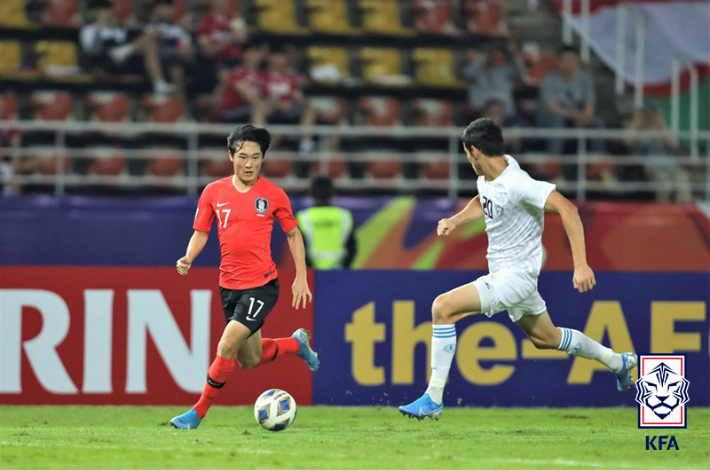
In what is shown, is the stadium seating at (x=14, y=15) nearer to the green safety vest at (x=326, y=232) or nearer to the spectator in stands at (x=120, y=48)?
the spectator in stands at (x=120, y=48)

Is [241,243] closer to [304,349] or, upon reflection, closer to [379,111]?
[304,349]

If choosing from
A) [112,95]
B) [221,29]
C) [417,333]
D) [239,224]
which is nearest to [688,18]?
[221,29]

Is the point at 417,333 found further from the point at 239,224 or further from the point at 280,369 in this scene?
the point at 239,224

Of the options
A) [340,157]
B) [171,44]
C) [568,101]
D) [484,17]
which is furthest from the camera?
[484,17]

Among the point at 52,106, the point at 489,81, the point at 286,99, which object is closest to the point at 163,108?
the point at 52,106

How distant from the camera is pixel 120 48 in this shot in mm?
15820

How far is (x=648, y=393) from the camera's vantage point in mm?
7762

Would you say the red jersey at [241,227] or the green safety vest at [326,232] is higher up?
the red jersey at [241,227]

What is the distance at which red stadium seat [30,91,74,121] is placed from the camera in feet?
50.7

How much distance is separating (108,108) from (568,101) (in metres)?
5.59

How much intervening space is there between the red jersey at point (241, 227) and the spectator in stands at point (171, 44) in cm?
726

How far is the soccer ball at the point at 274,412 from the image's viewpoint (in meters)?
8.69

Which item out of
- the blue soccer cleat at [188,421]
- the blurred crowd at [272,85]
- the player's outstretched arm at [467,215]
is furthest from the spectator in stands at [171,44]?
the blue soccer cleat at [188,421]

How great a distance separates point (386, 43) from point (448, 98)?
1360 mm
